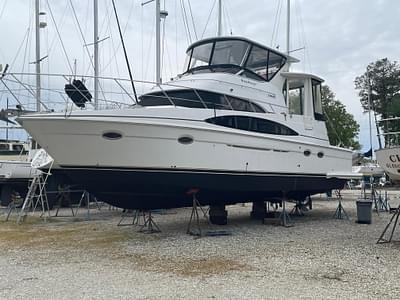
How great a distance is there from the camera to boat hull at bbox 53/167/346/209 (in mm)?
9000

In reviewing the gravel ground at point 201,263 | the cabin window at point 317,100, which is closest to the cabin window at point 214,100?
the gravel ground at point 201,263

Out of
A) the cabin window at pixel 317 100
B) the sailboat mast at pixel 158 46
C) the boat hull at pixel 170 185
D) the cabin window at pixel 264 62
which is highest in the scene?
the sailboat mast at pixel 158 46

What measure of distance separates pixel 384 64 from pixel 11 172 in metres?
40.7

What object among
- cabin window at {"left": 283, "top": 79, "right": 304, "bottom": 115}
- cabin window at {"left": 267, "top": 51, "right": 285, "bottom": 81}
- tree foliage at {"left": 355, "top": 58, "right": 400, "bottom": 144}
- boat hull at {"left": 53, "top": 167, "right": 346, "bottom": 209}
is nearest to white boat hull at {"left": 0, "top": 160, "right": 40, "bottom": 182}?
boat hull at {"left": 53, "top": 167, "right": 346, "bottom": 209}

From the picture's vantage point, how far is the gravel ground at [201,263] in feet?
17.7

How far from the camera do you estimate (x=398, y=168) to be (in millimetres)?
8453

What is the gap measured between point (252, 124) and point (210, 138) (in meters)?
1.59

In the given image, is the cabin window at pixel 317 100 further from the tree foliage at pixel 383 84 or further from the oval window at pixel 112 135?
the tree foliage at pixel 383 84

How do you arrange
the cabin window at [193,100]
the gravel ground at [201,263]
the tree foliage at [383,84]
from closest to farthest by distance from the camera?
the gravel ground at [201,263] < the cabin window at [193,100] < the tree foliage at [383,84]

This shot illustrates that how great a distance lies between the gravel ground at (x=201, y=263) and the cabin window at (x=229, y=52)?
15.0 ft

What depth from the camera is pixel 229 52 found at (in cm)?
1204

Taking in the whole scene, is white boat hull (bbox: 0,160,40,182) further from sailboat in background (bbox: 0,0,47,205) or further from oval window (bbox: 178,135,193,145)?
oval window (bbox: 178,135,193,145)

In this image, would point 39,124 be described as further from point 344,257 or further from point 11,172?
point 11,172

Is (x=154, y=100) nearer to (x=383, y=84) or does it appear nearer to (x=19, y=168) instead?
(x=19, y=168)
